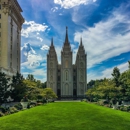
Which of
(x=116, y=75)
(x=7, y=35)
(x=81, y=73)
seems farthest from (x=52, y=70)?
(x=116, y=75)

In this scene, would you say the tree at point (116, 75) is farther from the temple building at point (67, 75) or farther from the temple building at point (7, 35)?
the temple building at point (67, 75)

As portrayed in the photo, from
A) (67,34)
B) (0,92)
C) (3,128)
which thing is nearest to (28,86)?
(0,92)

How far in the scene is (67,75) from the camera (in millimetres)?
86125

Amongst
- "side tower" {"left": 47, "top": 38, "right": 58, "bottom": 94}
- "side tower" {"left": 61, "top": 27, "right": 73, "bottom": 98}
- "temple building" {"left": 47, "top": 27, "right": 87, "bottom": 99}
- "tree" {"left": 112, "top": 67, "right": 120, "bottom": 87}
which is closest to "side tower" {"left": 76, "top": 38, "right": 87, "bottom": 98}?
"temple building" {"left": 47, "top": 27, "right": 87, "bottom": 99}

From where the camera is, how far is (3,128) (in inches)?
463

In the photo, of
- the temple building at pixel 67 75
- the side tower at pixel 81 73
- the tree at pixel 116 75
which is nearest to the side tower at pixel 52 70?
the temple building at pixel 67 75

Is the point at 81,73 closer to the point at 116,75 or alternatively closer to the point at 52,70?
the point at 52,70

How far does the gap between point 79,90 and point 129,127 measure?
241ft

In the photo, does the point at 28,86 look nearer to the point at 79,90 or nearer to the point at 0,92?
the point at 0,92

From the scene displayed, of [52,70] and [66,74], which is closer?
[66,74]

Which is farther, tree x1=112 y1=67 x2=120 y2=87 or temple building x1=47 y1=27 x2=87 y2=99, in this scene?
temple building x1=47 y1=27 x2=87 y2=99

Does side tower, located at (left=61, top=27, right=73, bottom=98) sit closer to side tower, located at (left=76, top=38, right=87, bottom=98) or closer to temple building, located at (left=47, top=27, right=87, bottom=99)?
temple building, located at (left=47, top=27, right=87, bottom=99)

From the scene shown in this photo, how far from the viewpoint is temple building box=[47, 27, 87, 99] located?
3356 inches

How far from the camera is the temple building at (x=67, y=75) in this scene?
85.2 m
